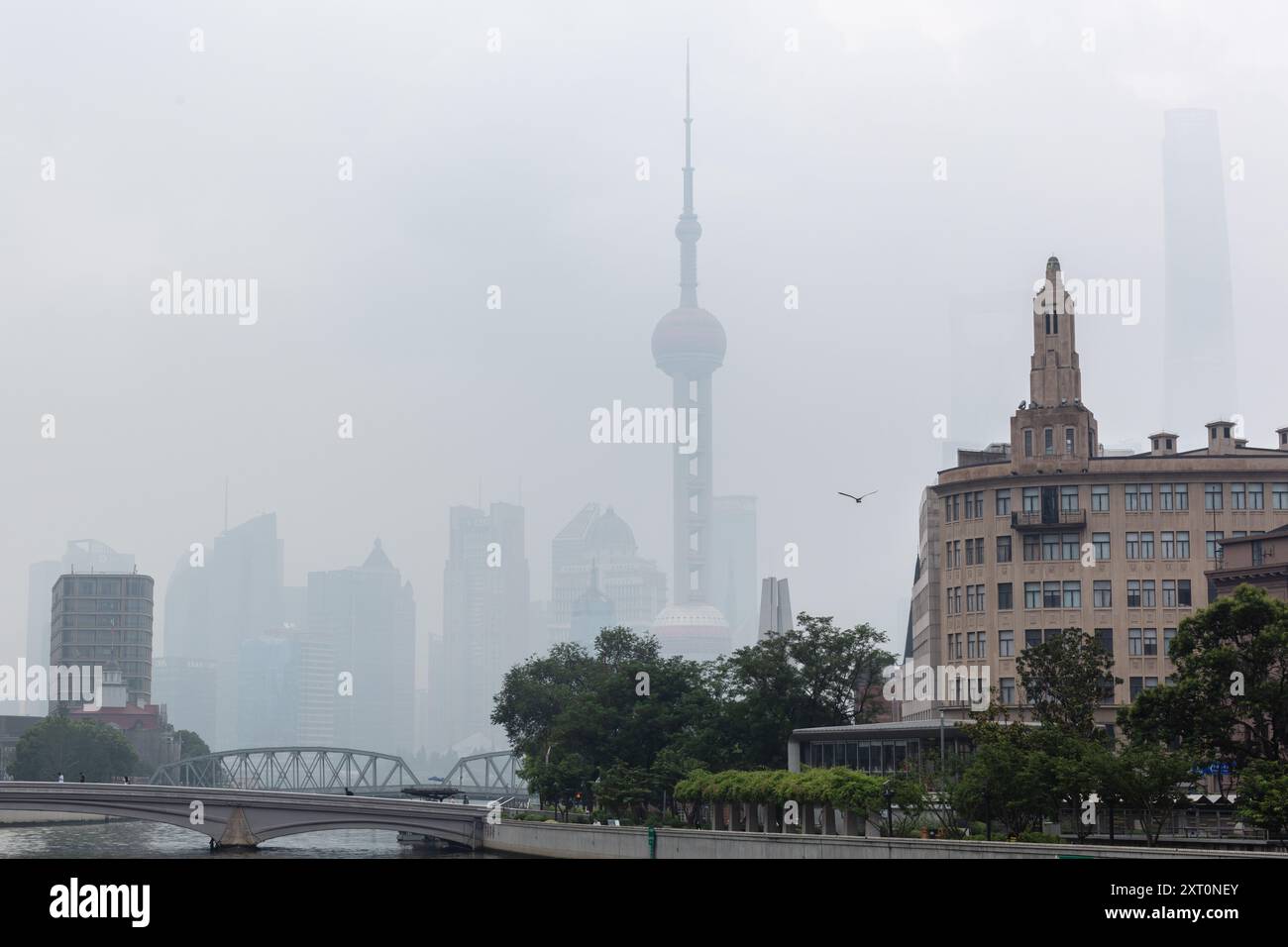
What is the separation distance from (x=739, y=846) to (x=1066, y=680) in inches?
832

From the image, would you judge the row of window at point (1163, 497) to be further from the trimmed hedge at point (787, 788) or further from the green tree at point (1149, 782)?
the green tree at point (1149, 782)

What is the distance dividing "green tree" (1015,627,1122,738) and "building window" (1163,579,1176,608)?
21.7 metres

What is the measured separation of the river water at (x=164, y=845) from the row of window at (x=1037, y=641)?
36.9 m

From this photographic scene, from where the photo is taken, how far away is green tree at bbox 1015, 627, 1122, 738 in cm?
9606

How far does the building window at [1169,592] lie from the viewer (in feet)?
400

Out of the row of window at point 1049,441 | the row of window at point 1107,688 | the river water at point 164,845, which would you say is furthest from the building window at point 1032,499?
the river water at point 164,845

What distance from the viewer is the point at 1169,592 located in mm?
122188

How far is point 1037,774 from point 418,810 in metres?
66.0

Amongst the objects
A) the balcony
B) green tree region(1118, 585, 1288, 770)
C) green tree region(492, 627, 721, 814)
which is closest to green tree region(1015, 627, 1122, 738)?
green tree region(1118, 585, 1288, 770)

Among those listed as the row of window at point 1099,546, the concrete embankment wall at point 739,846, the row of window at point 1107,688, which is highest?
the row of window at point 1099,546
